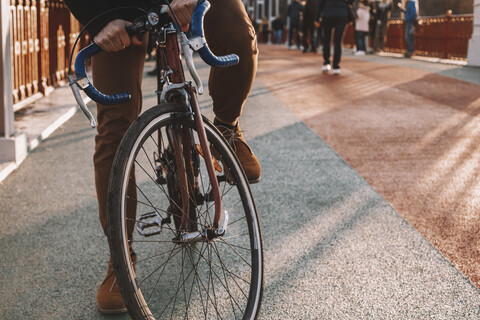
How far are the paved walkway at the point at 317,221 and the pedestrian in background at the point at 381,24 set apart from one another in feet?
51.9

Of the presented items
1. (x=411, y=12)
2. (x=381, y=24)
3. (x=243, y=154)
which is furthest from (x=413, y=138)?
(x=381, y=24)

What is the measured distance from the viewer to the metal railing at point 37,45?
687 cm

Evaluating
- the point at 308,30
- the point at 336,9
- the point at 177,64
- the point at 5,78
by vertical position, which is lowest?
the point at 5,78

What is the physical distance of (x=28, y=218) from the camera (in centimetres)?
365

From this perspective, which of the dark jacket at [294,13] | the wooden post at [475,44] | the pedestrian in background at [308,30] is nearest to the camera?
the wooden post at [475,44]

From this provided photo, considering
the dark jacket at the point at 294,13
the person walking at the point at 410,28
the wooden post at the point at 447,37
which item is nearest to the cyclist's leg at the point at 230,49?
the wooden post at the point at 447,37

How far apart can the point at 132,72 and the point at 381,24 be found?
848 inches

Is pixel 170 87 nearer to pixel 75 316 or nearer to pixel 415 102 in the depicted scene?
pixel 75 316

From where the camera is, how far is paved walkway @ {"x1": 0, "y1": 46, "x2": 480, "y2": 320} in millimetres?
2520

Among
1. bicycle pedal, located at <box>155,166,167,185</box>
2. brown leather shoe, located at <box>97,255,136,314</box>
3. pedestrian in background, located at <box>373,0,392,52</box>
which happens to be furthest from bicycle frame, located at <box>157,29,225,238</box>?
pedestrian in background, located at <box>373,0,392,52</box>

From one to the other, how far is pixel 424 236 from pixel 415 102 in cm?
508

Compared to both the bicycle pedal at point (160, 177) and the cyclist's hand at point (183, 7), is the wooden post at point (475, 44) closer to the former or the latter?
the bicycle pedal at point (160, 177)

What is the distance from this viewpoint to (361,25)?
20.8m

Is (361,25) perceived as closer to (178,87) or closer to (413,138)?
(413,138)
